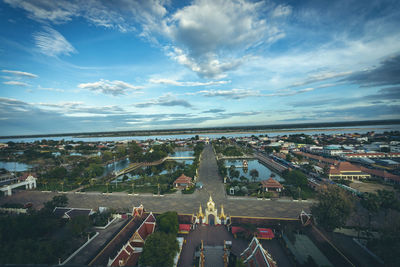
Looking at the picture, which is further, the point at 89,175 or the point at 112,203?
the point at 89,175

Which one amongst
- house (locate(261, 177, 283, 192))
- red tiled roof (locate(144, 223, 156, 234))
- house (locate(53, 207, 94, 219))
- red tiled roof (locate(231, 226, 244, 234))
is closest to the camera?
red tiled roof (locate(144, 223, 156, 234))

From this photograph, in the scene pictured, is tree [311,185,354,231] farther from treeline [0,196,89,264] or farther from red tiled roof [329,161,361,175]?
treeline [0,196,89,264]

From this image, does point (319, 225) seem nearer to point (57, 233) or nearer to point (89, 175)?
point (57, 233)

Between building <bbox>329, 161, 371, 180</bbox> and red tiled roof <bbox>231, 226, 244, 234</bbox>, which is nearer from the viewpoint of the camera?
red tiled roof <bbox>231, 226, 244, 234</bbox>

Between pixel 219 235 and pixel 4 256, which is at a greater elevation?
pixel 4 256

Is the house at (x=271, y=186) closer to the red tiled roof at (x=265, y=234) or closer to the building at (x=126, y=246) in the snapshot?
the red tiled roof at (x=265, y=234)

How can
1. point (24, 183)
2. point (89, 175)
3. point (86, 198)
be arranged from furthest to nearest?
point (89, 175) → point (24, 183) → point (86, 198)

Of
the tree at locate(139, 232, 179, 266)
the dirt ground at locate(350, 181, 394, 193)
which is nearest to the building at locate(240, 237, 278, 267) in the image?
the tree at locate(139, 232, 179, 266)

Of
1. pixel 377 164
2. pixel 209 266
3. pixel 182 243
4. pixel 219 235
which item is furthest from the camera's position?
pixel 377 164

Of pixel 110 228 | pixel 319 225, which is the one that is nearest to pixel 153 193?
pixel 110 228
